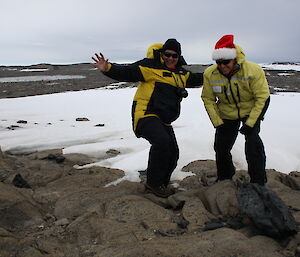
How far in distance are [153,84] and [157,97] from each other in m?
0.17

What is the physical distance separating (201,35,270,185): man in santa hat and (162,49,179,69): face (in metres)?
0.43

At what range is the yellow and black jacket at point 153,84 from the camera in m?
4.04

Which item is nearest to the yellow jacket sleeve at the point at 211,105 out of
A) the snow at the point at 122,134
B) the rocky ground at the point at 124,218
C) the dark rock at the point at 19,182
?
the rocky ground at the point at 124,218

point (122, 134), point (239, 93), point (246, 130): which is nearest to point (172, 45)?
point (239, 93)

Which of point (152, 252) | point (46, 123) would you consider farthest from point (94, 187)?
point (46, 123)

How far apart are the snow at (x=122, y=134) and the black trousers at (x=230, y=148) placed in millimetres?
922

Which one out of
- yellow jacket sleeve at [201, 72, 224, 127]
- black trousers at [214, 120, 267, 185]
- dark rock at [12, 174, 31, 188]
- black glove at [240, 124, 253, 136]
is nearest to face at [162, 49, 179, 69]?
yellow jacket sleeve at [201, 72, 224, 127]

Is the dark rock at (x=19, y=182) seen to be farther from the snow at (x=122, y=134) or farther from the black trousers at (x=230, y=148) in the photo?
the black trousers at (x=230, y=148)

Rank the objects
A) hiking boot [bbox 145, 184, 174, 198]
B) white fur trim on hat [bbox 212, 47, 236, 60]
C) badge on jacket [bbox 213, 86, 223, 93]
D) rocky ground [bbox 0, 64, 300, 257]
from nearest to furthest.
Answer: rocky ground [bbox 0, 64, 300, 257] → white fur trim on hat [bbox 212, 47, 236, 60] → badge on jacket [bbox 213, 86, 223, 93] → hiking boot [bbox 145, 184, 174, 198]

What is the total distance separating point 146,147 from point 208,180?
6.69 ft

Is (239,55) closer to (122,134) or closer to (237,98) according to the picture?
(237,98)

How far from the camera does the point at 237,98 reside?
388cm

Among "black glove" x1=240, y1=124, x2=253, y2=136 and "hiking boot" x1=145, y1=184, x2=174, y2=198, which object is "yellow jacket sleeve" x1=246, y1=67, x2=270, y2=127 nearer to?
"black glove" x1=240, y1=124, x2=253, y2=136

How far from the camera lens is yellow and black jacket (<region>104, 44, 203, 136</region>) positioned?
4.04m
